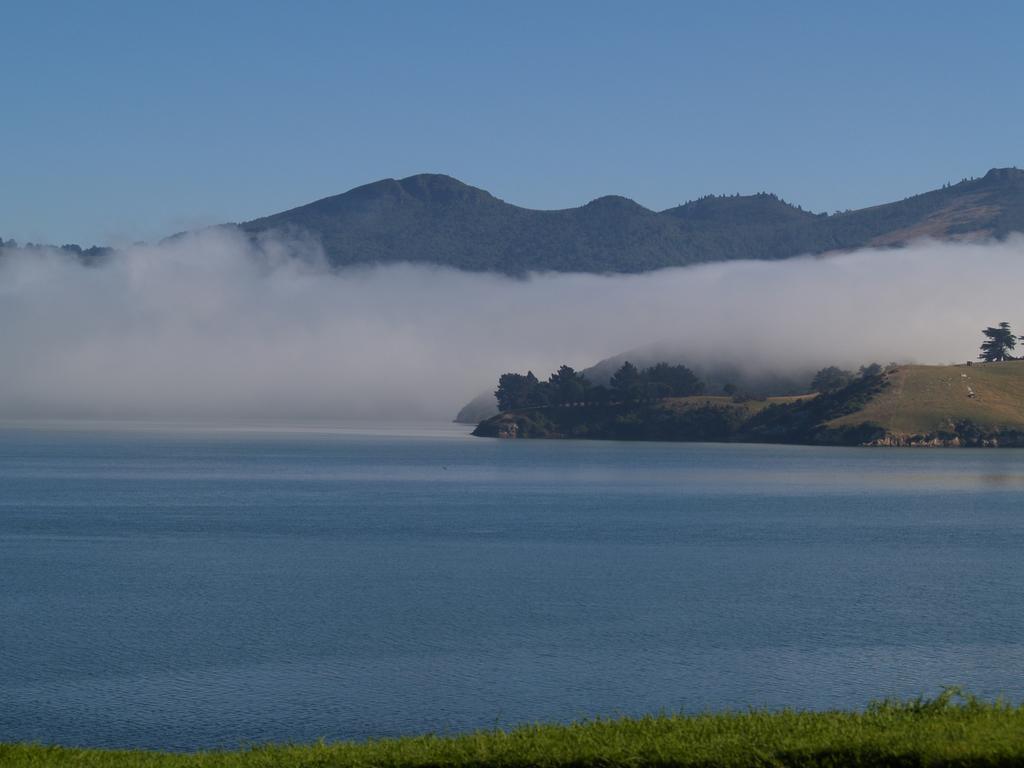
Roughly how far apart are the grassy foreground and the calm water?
33.9 ft

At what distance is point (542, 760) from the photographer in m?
19.7

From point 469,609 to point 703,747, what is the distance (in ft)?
105

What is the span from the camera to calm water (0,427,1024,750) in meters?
35.5

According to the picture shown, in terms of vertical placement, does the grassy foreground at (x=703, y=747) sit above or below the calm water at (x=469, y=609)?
above

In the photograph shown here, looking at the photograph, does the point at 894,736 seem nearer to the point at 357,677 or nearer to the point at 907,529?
the point at 357,677

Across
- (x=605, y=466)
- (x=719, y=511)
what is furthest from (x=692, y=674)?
(x=605, y=466)

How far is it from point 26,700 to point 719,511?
72026 millimetres

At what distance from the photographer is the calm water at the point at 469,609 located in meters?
35.5

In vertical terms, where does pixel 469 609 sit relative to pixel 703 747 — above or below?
below

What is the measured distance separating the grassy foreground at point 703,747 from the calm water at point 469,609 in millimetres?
10342

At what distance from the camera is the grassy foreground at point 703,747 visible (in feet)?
62.5

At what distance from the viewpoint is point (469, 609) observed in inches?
Answer: 2019

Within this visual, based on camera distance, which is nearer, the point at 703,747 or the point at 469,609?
the point at 703,747

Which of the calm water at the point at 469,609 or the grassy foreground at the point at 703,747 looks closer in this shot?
the grassy foreground at the point at 703,747
